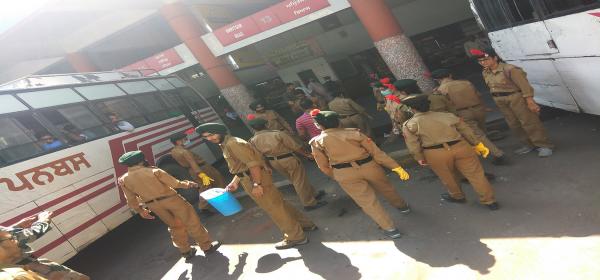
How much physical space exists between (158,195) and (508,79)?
188 inches

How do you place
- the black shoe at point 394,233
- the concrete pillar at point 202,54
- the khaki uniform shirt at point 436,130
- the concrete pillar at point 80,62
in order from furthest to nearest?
the concrete pillar at point 80,62 < the concrete pillar at point 202,54 < the black shoe at point 394,233 < the khaki uniform shirt at point 436,130

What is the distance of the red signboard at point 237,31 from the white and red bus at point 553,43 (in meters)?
5.06

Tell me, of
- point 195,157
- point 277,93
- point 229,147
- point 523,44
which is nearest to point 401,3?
point 277,93

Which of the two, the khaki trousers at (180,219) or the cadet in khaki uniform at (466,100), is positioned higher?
the khaki trousers at (180,219)

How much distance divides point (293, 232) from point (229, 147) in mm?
1365

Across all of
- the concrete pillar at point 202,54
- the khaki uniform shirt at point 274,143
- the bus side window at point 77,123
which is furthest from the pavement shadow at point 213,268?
the concrete pillar at point 202,54

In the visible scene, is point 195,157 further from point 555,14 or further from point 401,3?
point 401,3

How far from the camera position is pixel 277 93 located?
15.3 meters

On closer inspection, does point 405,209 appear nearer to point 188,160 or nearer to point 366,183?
point 366,183

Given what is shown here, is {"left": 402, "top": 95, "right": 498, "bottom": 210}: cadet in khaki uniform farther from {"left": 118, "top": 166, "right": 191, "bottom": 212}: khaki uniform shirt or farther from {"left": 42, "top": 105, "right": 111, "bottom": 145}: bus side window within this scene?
{"left": 42, "top": 105, "right": 111, "bottom": 145}: bus side window

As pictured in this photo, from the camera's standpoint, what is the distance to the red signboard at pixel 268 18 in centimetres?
790

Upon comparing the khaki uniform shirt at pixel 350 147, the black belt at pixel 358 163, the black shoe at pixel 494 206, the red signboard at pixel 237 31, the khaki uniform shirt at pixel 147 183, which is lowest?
the black shoe at pixel 494 206

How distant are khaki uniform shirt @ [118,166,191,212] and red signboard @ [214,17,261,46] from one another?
5.03m

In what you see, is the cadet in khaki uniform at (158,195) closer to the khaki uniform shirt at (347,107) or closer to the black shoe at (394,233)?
the black shoe at (394,233)
